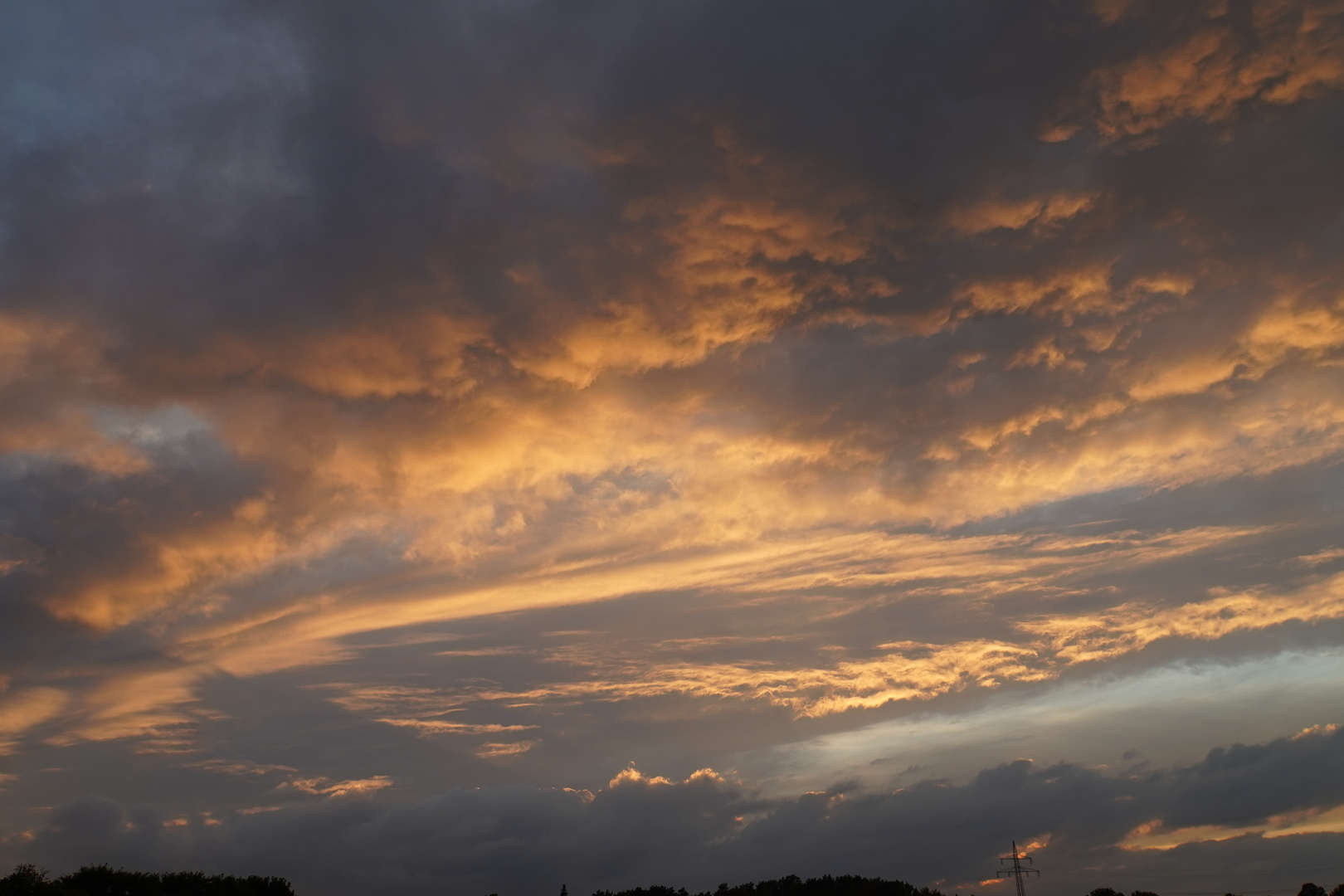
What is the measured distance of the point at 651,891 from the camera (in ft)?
590

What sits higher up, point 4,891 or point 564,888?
point 4,891

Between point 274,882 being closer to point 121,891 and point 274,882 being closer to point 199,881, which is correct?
point 199,881

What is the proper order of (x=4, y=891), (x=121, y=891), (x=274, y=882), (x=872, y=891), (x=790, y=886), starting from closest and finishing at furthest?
(x=4, y=891) → (x=121, y=891) → (x=274, y=882) → (x=872, y=891) → (x=790, y=886)

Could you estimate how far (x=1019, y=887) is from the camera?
516 feet

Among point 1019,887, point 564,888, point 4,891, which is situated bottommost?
point 1019,887

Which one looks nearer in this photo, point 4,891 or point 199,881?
point 4,891

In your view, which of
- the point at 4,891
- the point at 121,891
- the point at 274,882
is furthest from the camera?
the point at 274,882

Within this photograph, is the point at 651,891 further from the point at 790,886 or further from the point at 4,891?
the point at 4,891

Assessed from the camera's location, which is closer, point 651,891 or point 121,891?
point 121,891

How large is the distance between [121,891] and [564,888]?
53.4 meters

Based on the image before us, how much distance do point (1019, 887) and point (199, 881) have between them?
436 ft

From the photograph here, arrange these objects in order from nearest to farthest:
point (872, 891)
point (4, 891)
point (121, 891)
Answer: point (4, 891), point (121, 891), point (872, 891)

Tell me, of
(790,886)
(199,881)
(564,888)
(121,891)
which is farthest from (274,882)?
(790,886)

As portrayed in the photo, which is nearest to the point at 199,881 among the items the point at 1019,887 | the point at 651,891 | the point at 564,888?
the point at 564,888
